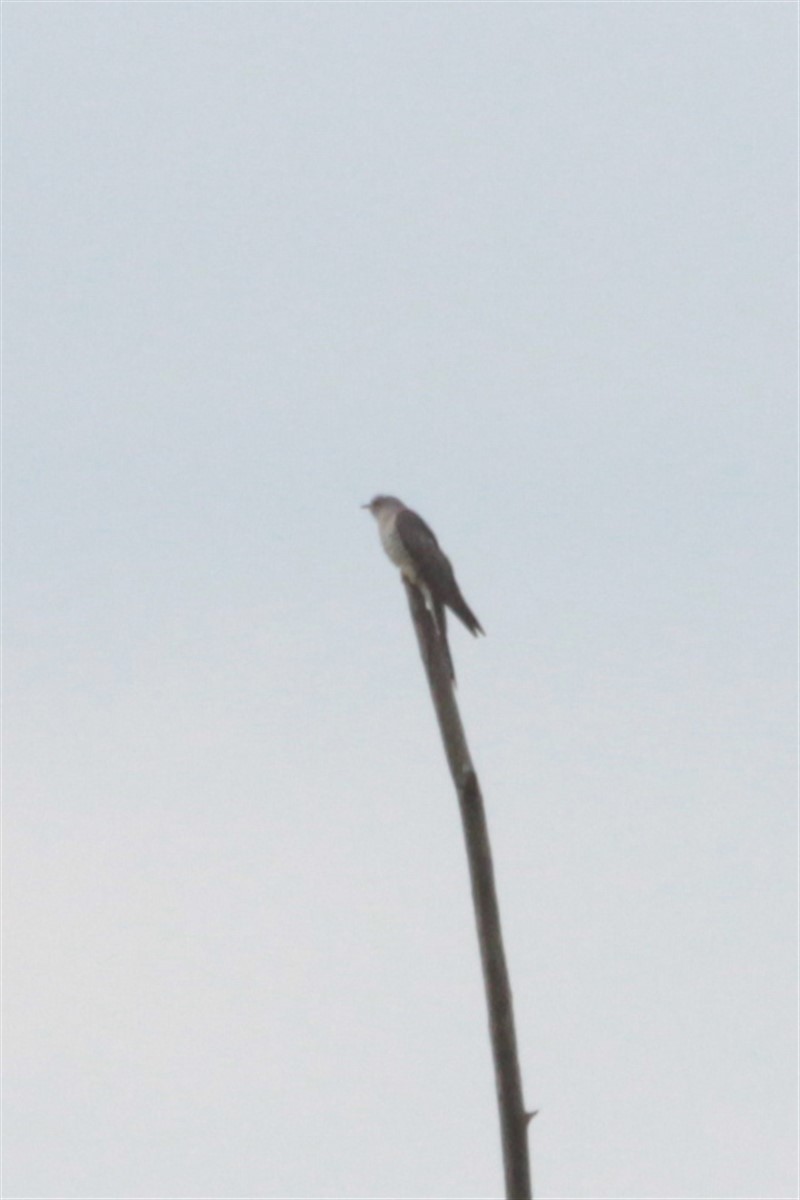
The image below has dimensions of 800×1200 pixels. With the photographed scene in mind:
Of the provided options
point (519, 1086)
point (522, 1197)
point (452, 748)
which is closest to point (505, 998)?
point (519, 1086)

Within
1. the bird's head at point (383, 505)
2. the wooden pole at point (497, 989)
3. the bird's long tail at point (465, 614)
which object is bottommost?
the wooden pole at point (497, 989)

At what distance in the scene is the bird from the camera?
830cm

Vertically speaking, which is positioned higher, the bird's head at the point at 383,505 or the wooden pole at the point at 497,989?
the bird's head at the point at 383,505

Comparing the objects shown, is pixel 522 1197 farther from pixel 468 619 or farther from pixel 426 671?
pixel 468 619

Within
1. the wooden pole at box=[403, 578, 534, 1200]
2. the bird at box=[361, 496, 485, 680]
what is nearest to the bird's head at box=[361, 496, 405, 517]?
the bird at box=[361, 496, 485, 680]

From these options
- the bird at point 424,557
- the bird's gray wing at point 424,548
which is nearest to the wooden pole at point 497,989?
the bird at point 424,557

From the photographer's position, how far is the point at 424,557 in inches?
336

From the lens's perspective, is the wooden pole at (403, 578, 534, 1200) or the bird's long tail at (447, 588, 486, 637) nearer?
the wooden pole at (403, 578, 534, 1200)

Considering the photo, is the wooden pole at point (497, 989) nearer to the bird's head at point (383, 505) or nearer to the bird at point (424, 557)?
the bird at point (424, 557)

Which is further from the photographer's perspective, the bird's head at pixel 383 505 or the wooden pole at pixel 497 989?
the bird's head at pixel 383 505

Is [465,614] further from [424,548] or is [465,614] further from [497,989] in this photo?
[497,989]

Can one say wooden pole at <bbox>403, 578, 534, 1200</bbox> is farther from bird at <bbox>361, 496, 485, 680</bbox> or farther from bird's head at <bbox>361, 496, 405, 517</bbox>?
bird's head at <bbox>361, 496, 405, 517</bbox>

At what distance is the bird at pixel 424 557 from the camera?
8.30 meters

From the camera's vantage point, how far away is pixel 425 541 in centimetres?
897
